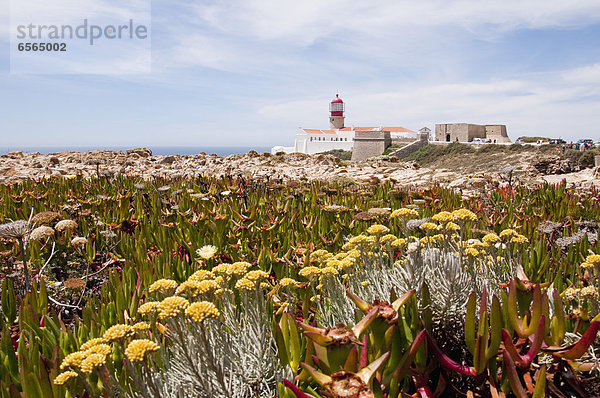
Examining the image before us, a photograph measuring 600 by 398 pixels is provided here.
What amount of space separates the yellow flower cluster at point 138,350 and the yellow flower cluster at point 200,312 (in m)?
0.15

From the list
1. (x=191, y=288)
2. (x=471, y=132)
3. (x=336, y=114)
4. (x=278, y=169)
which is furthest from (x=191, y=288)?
(x=336, y=114)

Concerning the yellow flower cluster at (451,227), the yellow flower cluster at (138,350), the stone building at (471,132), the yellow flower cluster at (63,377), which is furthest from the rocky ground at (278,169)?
the stone building at (471,132)

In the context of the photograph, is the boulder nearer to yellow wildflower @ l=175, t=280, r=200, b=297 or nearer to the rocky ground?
the rocky ground

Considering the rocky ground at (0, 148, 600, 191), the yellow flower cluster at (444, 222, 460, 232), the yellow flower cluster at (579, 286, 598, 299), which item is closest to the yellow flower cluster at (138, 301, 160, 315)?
the yellow flower cluster at (444, 222, 460, 232)

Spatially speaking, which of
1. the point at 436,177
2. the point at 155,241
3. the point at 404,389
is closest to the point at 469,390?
the point at 404,389

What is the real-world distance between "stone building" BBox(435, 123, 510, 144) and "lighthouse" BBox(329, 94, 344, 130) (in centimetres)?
1995

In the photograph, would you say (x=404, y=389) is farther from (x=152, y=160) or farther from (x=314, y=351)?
(x=152, y=160)

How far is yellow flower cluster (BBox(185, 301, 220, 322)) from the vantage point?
51.3 inches

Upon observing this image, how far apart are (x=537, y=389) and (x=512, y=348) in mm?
159

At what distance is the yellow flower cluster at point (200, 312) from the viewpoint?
4.28 feet

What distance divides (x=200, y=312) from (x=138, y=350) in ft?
0.71

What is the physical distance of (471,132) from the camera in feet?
188

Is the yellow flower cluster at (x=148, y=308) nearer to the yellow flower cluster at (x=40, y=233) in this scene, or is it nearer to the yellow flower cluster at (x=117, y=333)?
the yellow flower cluster at (x=117, y=333)

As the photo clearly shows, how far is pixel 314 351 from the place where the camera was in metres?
1.58
